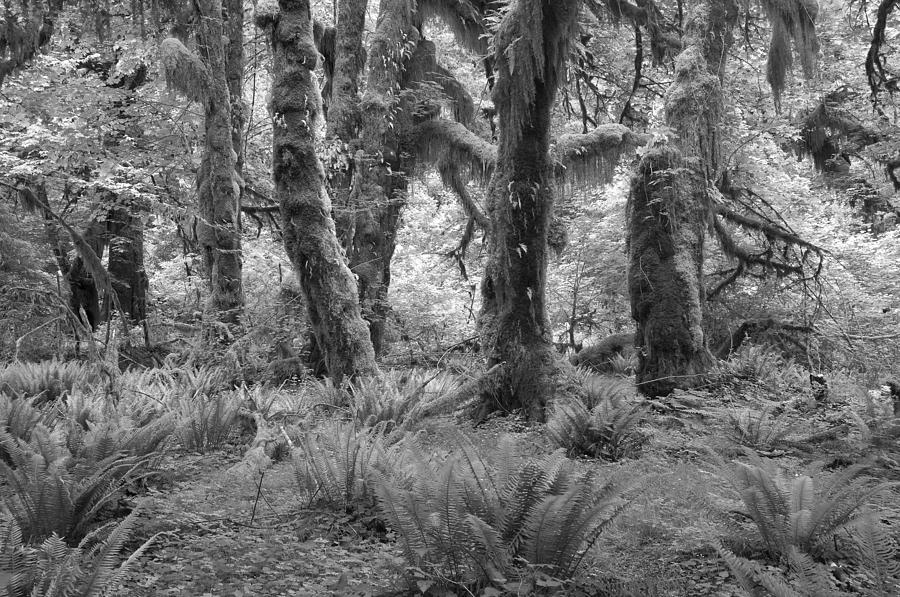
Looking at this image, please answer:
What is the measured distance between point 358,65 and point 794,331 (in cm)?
908

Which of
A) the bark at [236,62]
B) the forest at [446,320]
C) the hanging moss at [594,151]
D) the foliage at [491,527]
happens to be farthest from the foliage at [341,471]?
the bark at [236,62]

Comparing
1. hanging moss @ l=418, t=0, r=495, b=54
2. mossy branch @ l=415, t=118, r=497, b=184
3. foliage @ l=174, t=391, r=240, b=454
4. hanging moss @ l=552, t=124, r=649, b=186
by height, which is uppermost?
hanging moss @ l=418, t=0, r=495, b=54

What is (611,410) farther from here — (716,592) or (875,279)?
(875,279)

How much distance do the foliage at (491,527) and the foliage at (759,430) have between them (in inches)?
119

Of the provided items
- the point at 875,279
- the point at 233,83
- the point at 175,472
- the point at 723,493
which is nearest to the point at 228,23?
the point at 233,83

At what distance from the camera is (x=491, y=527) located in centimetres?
312

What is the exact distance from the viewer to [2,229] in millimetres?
9141

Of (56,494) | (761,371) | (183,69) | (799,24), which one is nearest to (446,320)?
(761,371)

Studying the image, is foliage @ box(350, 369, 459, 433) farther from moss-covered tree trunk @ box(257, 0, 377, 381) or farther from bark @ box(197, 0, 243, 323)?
bark @ box(197, 0, 243, 323)

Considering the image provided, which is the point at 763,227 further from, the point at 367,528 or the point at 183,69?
the point at 183,69

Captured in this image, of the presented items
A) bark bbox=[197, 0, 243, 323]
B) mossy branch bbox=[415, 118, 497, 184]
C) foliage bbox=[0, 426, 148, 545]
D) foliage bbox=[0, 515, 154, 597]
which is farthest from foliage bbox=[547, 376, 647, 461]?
mossy branch bbox=[415, 118, 497, 184]

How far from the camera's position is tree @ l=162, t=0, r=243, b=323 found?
9703 millimetres

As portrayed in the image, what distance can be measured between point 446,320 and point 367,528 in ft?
38.7

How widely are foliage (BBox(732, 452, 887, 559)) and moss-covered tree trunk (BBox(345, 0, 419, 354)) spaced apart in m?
7.77
